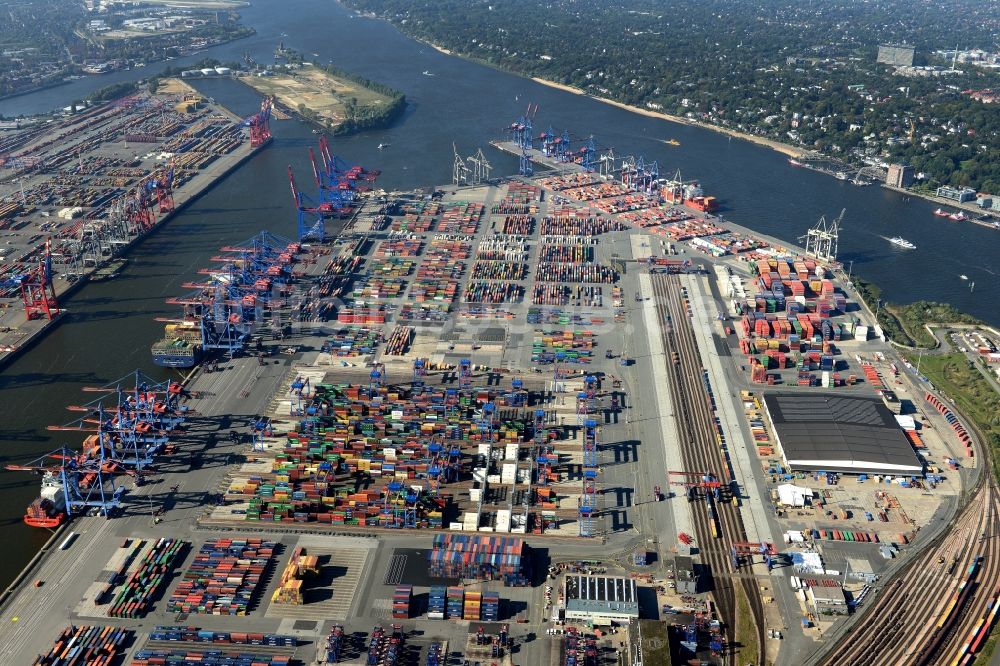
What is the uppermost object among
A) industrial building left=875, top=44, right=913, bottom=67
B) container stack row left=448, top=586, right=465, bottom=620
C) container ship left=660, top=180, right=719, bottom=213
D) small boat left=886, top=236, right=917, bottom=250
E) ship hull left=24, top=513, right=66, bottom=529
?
industrial building left=875, top=44, right=913, bottom=67

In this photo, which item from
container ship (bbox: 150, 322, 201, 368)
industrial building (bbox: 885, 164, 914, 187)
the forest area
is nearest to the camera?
container ship (bbox: 150, 322, 201, 368)

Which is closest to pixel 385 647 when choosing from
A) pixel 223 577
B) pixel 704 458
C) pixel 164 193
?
pixel 223 577

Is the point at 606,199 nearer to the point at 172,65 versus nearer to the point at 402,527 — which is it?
the point at 402,527

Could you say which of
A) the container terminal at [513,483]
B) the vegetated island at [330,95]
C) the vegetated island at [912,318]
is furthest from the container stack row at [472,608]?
the vegetated island at [330,95]

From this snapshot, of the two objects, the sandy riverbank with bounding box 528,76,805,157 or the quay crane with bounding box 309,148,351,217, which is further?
the sandy riverbank with bounding box 528,76,805,157

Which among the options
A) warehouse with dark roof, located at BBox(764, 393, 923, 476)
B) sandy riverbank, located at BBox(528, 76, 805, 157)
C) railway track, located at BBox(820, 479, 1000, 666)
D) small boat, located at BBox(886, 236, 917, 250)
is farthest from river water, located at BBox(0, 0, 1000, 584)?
railway track, located at BBox(820, 479, 1000, 666)

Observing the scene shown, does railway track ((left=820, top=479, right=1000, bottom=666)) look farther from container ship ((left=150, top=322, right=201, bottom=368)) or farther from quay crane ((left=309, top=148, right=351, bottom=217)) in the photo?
quay crane ((left=309, top=148, right=351, bottom=217))

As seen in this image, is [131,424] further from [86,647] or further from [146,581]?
[86,647]
